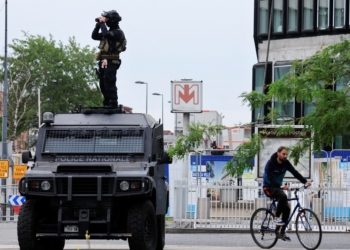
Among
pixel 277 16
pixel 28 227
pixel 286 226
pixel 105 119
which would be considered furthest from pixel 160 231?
pixel 277 16

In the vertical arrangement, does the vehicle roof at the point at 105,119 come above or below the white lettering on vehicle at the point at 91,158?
above

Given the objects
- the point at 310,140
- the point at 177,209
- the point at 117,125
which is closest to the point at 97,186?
the point at 117,125

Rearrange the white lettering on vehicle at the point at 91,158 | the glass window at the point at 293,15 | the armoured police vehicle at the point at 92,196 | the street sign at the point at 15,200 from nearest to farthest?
1. the armoured police vehicle at the point at 92,196
2. the white lettering on vehicle at the point at 91,158
3. the street sign at the point at 15,200
4. the glass window at the point at 293,15

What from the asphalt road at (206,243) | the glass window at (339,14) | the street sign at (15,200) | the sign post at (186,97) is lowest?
the asphalt road at (206,243)

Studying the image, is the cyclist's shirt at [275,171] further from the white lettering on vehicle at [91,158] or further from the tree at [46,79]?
the tree at [46,79]

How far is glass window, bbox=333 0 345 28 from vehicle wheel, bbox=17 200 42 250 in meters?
43.8

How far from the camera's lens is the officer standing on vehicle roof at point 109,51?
18.3 metres

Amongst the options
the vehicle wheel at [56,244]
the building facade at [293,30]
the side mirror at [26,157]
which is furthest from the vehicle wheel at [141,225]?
the building facade at [293,30]

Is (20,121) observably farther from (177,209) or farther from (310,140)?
(310,140)

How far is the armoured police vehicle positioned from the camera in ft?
51.1

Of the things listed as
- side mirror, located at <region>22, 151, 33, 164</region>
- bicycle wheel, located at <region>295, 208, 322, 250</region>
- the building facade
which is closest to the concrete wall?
the building facade

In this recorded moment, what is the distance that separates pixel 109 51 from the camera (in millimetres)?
18562

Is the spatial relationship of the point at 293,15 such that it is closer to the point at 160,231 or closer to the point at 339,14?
the point at 339,14

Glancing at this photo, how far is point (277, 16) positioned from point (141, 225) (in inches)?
1840
